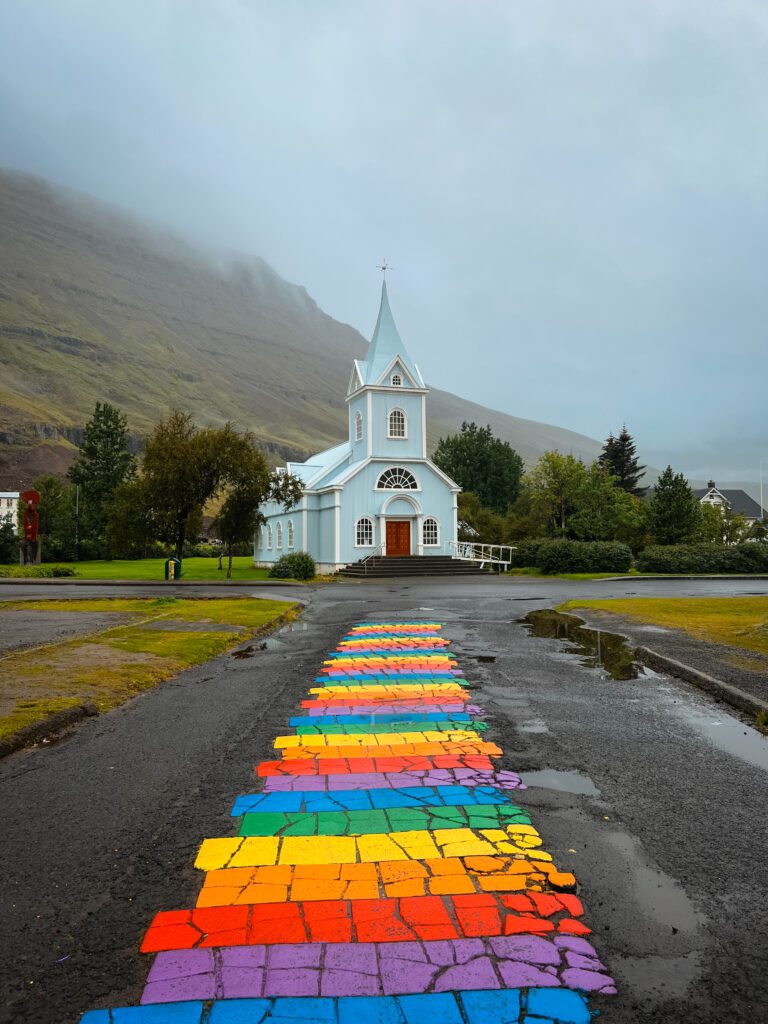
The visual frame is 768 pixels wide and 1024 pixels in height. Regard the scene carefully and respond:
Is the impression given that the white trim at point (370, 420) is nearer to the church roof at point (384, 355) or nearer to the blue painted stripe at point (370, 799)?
the church roof at point (384, 355)

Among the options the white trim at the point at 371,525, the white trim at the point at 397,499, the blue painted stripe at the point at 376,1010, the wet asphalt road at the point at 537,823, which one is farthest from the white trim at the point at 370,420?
the blue painted stripe at the point at 376,1010

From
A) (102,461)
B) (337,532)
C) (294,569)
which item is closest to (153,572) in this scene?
(294,569)

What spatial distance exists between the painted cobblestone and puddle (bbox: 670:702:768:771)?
2.05 meters

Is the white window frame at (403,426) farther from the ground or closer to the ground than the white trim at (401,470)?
farther from the ground

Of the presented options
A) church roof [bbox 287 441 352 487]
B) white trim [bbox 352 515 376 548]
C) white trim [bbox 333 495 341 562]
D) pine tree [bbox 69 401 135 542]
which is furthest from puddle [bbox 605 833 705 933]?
pine tree [bbox 69 401 135 542]

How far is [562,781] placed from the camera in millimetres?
5094

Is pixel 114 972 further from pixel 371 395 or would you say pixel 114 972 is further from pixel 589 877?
pixel 371 395

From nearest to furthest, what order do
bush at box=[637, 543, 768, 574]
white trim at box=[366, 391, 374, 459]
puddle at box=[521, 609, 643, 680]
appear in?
1. puddle at box=[521, 609, 643, 680]
2. bush at box=[637, 543, 768, 574]
3. white trim at box=[366, 391, 374, 459]

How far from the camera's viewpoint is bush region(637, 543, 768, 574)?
39.1 meters

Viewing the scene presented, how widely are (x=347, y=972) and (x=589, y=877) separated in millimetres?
1407

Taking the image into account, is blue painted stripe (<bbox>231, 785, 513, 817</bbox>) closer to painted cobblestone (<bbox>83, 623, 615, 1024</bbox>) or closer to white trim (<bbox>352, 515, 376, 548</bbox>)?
painted cobblestone (<bbox>83, 623, 615, 1024</bbox>)

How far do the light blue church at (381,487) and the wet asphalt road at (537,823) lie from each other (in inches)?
1312

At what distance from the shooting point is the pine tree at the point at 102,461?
232ft

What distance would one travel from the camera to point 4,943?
308 centimetres
